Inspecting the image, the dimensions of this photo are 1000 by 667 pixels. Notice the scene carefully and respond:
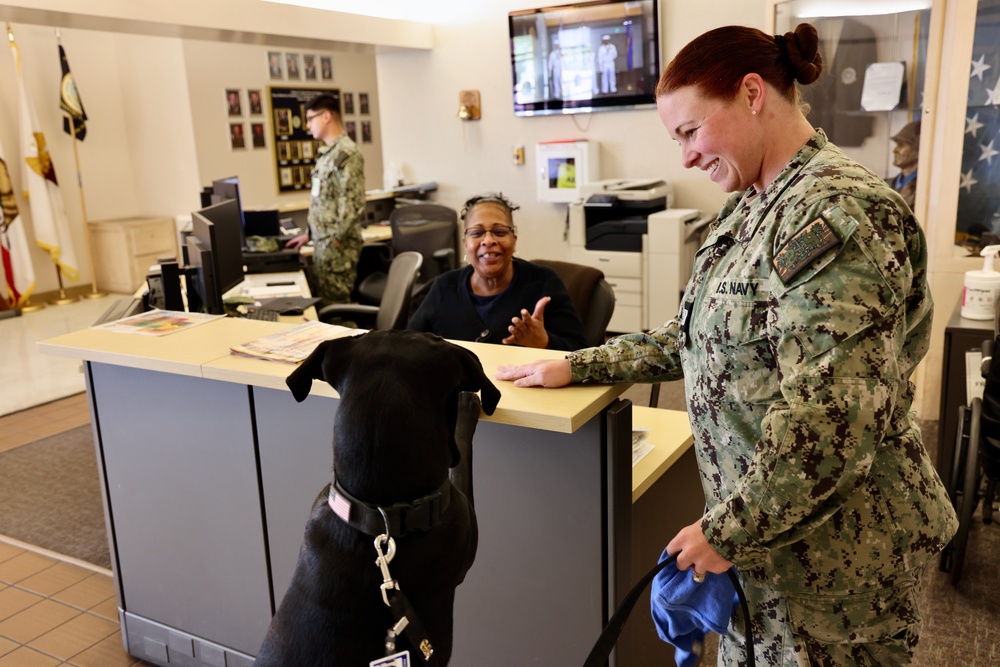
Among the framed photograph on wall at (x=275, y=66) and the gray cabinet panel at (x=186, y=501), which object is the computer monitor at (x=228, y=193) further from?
the framed photograph on wall at (x=275, y=66)

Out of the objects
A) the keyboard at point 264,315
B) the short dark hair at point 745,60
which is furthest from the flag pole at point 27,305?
the short dark hair at point 745,60

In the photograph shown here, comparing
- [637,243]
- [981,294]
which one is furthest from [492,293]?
[637,243]

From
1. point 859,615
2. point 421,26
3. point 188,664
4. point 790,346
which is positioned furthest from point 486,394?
point 421,26

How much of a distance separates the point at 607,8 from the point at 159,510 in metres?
4.89

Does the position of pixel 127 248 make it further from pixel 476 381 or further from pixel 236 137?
pixel 476 381

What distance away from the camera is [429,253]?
19.1 ft

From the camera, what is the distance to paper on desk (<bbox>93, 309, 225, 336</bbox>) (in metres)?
2.30

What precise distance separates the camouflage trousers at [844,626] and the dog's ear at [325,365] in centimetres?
72

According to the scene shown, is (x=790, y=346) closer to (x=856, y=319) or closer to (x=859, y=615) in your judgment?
(x=856, y=319)

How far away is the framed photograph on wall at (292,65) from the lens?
8844 mm

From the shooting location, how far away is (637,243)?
558 cm

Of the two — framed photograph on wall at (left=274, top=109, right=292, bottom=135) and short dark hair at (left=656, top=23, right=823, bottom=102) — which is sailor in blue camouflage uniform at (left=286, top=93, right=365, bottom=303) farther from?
short dark hair at (left=656, top=23, right=823, bottom=102)

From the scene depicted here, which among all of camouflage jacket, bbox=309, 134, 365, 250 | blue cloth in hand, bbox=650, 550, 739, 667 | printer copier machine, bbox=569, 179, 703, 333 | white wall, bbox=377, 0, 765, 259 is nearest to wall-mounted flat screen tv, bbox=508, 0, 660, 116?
white wall, bbox=377, 0, 765, 259

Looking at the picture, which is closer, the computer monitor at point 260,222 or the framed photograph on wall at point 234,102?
the computer monitor at point 260,222
